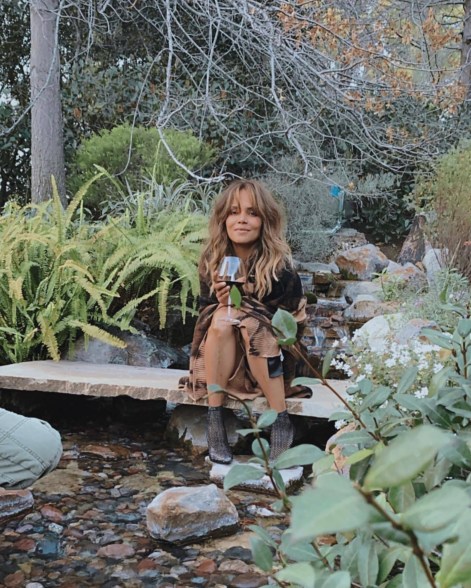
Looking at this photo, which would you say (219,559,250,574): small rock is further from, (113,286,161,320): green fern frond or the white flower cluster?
(113,286,161,320): green fern frond

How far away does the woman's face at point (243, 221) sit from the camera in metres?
3.33

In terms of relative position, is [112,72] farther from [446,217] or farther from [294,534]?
[294,534]

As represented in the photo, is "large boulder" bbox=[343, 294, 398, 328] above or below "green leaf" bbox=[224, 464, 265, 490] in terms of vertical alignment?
below

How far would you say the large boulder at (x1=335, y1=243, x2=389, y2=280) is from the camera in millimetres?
7234

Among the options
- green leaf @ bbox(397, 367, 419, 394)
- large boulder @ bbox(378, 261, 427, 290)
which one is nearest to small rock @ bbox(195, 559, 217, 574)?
green leaf @ bbox(397, 367, 419, 394)

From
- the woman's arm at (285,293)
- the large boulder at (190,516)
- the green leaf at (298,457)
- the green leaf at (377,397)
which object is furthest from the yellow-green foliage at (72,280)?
the green leaf at (298,457)

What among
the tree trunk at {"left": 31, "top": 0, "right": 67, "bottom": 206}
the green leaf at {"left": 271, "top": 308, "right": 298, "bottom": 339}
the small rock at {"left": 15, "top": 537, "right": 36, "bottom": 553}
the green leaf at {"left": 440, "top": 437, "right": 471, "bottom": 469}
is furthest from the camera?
the tree trunk at {"left": 31, "top": 0, "right": 67, "bottom": 206}

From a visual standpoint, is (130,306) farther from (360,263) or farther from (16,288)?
(360,263)

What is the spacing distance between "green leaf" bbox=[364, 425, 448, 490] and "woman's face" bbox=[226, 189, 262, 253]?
2.99 meters

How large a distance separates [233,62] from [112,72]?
1547 millimetres

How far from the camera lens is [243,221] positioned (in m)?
3.33

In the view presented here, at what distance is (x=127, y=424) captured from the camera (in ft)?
13.1

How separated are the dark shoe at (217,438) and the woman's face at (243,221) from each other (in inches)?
34.3

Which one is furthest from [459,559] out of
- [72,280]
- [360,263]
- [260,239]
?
[360,263]
